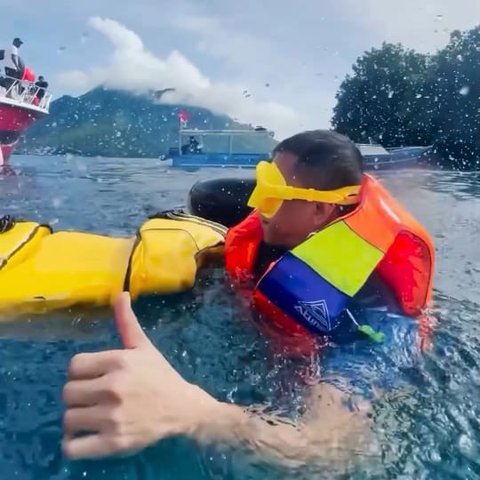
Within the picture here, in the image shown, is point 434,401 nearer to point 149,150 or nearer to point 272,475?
point 272,475

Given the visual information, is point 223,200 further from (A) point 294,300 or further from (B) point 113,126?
(B) point 113,126

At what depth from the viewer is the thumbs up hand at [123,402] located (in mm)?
1097

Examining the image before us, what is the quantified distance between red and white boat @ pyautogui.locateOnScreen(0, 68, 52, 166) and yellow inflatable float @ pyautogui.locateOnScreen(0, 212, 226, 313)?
15.8 meters

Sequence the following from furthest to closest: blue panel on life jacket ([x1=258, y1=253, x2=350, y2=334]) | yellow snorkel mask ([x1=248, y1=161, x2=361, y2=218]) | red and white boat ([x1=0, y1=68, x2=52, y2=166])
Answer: red and white boat ([x1=0, y1=68, x2=52, y2=166]) < yellow snorkel mask ([x1=248, y1=161, x2=361, y2=218]) < blue panel on life jacket ([x1=258, y1=253, x2=350, y2=334])

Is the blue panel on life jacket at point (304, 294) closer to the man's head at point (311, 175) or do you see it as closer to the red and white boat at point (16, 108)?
the man's head at point (311, 175)

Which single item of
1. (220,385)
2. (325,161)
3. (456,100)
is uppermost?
(456,100)

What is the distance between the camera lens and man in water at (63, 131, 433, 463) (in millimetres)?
1127

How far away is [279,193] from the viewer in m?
2.06

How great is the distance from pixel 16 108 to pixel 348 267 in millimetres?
19312

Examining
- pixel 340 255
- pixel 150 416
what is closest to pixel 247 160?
pixel 340 255

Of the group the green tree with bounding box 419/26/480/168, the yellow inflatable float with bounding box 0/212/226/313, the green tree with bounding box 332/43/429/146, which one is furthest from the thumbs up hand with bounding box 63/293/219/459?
the green tree with bounding box 332/43/429/146

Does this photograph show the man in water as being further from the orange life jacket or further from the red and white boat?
the red and white boat

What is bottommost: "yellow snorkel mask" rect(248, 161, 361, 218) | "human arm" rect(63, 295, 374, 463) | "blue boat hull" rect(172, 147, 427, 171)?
"blue boat hull" rect(172, 147, 427, 171)

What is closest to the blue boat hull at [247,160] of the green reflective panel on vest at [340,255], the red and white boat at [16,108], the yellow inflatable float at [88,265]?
the red and white boat at [16,108]
